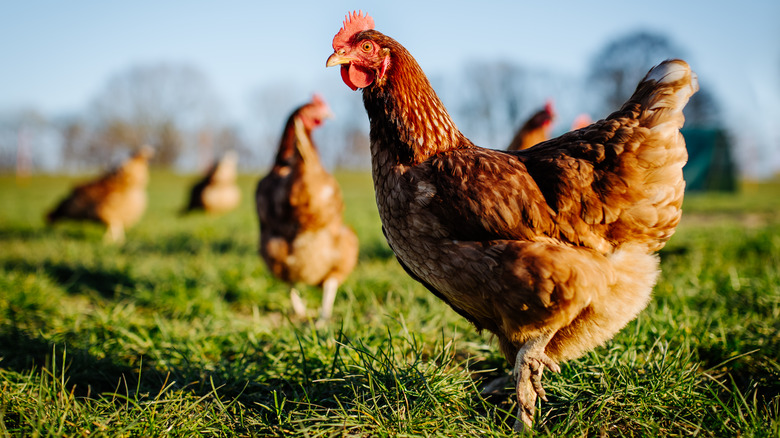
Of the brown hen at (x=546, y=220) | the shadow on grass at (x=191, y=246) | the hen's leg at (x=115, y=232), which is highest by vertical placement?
the brown hen at (x=546, y=220)

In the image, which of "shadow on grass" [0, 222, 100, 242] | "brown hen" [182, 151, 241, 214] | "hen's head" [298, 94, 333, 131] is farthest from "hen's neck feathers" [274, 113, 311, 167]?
"brown hen" [182, 151, 241, 214]

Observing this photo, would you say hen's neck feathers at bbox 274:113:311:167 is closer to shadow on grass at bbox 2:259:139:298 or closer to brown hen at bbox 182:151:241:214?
shadow on grass at bbox 2:259:139:298

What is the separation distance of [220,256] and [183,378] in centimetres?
353

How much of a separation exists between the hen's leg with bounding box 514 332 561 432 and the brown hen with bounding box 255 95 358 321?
2.04 m

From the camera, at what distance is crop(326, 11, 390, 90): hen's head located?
217 cm

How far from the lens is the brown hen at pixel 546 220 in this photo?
1777mm

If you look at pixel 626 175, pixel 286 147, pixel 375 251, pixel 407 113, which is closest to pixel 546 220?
pixel 626 175

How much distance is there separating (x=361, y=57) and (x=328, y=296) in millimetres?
2269

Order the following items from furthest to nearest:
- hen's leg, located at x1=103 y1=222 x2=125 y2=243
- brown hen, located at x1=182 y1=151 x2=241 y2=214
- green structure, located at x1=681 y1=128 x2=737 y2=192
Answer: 1. green structure, located at x1=681 y1=128 x2=737 y2=192
2. brown hen, located at x1=182 y1=151 x2=241 y2=214
3. hen's leg, located at x1=103 y1=222 x2=125 y2=243

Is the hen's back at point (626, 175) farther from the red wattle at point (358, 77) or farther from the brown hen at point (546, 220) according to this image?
the red wattle at point (358, 77)

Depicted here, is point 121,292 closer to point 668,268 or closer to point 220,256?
point 220,256

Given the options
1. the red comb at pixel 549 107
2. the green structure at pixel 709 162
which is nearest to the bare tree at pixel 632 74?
A: the green structure at pixel 709 162

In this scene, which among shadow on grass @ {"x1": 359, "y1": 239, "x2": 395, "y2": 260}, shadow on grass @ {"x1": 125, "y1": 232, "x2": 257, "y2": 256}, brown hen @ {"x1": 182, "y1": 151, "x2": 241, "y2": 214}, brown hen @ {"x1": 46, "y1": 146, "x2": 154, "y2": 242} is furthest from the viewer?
brown hen @ {"x1": 182, "y1": 151, "x2": 241, "y2": 214}

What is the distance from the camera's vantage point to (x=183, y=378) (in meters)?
2.27
